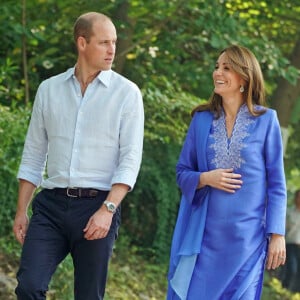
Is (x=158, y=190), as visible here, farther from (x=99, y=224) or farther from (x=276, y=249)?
(x=99, y=224)

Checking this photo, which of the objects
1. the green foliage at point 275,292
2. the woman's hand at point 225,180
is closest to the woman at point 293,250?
the green foliage at point 275,292

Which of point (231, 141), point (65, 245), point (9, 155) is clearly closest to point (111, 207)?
point (65, 245)

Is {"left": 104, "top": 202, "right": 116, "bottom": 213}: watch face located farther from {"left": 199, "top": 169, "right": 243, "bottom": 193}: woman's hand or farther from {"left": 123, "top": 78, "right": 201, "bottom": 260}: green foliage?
{"left": 123, "top": 78, "right": 201, "bottom": 260}: green foliage

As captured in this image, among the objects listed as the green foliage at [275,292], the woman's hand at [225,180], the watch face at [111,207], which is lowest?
the green foliage at [275,292]

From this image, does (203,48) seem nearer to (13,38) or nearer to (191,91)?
(191,91)

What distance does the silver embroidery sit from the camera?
546 centimetres

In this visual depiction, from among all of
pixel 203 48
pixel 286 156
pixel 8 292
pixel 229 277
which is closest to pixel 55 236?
pixel 229 277

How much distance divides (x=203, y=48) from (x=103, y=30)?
20.8 ft

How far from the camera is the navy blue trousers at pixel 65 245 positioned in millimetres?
5176

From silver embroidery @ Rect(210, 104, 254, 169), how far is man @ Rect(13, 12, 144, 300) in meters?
0.46

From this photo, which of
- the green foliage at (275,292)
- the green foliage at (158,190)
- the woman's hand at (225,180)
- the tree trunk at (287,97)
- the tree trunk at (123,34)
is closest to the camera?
the woman's hand at (225,180)

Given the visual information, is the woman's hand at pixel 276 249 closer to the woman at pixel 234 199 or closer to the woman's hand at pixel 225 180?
the woman at pixel 234 199

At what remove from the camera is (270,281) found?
12.0 metres

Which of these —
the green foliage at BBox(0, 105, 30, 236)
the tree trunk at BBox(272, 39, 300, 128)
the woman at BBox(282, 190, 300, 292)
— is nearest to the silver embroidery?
the green foliage at BBox(0, 105, 30, 236)
